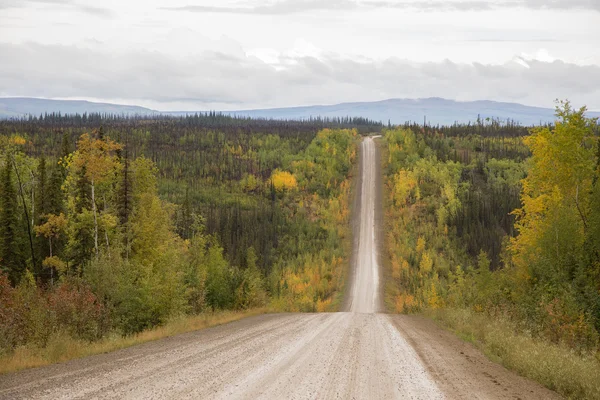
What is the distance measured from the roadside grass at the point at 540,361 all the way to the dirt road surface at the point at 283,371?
384 millimetres

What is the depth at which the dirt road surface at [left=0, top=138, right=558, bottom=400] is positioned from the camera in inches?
392

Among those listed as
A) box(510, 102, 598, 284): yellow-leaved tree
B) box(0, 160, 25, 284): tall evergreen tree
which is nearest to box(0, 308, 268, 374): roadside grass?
box(510, 102, 598, 284): yellow-leaved tree

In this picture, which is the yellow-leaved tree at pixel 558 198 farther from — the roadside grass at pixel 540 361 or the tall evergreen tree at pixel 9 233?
the tall evergreen tree at pixel 9 233

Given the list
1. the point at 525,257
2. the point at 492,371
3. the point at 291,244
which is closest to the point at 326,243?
the point at 291,244

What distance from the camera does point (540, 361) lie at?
1246 centimetres

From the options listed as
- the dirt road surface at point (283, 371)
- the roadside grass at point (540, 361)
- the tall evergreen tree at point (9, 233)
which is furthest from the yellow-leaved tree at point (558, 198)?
the tall evergreen tree at point (9, 233)

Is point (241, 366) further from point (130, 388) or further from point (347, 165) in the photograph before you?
point (347, 165)

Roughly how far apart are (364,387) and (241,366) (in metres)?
3.06

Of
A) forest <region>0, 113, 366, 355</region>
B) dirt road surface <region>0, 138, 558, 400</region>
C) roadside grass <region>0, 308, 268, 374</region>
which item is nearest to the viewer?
dirt road surface <region>0, 138, 558, 400</region>

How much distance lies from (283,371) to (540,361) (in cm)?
598

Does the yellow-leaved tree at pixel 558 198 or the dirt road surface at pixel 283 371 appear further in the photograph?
the yellow-leaved tree at pixel 558 198

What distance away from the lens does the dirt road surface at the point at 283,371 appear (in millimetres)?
9945

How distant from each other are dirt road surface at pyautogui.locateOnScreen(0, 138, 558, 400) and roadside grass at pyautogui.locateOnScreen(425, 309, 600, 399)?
38cm

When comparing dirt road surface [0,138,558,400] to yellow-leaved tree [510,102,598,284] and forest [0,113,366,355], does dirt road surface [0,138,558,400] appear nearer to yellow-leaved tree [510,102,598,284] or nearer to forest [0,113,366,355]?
forest [0,113,366,355]
